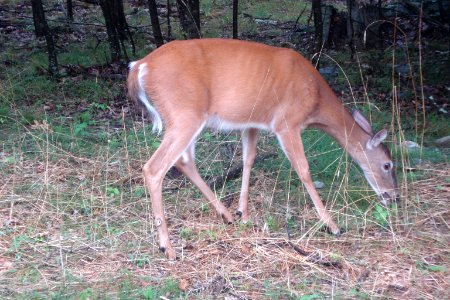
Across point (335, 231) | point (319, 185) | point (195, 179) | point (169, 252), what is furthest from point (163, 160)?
point (319, 185)

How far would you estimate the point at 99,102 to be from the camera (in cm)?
886

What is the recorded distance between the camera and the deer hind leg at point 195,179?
5457mm

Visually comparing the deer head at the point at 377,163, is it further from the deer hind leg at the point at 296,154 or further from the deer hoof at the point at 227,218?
the deer hoof at the point at 227,218

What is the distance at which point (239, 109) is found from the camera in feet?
18.2

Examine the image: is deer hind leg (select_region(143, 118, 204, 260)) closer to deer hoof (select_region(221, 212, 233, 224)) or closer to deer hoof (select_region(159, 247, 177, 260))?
deer hoof (select_region(159, 247, 177, 260))

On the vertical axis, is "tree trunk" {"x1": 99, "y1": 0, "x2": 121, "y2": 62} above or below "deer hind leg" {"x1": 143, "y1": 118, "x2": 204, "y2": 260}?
below

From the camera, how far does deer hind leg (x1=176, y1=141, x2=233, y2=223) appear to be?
5.46 metres

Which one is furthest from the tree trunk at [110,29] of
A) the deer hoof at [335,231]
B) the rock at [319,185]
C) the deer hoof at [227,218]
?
the deer hoof at [335,231]

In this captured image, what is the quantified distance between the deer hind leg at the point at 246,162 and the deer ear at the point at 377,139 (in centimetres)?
89

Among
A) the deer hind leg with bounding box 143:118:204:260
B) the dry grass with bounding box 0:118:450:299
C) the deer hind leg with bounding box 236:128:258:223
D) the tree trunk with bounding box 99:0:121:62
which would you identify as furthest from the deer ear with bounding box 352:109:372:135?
the tree trunk with bounding box 99:0:121:62

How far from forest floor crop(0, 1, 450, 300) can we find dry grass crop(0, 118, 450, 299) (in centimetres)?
1

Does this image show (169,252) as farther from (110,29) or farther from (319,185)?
(110,29)

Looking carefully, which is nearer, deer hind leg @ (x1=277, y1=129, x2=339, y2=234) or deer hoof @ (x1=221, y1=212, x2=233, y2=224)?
deer hoof @ (x1=221, y1=212, x2=233, y2=224)

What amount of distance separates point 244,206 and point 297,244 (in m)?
0.87
